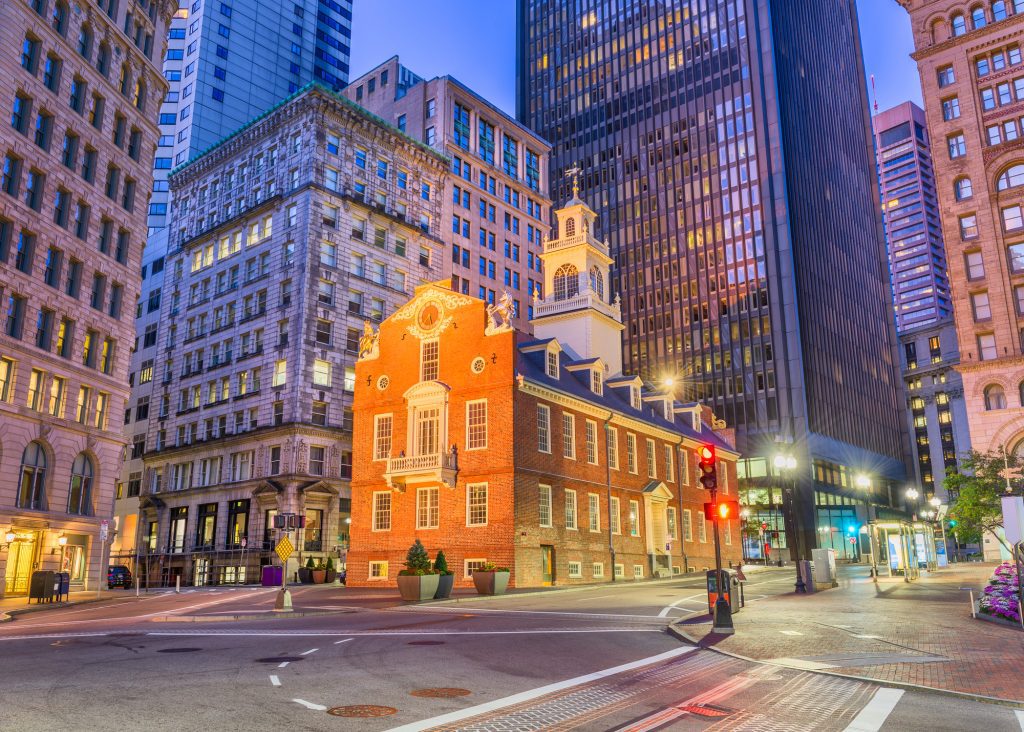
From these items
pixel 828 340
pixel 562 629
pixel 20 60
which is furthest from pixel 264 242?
pixel 828 340

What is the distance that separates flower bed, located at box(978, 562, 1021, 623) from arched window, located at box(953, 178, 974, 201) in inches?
1858

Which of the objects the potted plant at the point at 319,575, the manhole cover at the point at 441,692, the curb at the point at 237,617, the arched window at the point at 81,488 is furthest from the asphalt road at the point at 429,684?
the potted plant at the point at 319,575

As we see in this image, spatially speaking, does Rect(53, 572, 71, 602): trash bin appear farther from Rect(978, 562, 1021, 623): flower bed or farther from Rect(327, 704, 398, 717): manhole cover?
Rect(978, 562, 1021, 623): flower bed

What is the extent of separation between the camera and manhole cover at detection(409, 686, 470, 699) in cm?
1093

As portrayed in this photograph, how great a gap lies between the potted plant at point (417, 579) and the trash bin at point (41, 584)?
15.8 m

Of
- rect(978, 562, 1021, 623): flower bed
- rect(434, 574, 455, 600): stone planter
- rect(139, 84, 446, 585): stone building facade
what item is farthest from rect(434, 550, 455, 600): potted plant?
rect(139, 84, 446, 585): stone building facade

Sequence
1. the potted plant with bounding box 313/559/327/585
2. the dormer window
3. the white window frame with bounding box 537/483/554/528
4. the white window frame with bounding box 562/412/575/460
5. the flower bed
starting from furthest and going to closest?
1. the potted plant with bounding box 313/559/327/585
2. the dormer window
3. the white window frame with bounding box 562/412/575/460
4. the white window frame with bounding box 537/483/554/528
5. the flower bed

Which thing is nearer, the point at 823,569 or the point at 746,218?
the point at 823,569

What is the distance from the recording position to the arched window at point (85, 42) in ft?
150

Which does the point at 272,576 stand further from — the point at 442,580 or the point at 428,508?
the point at 442,580

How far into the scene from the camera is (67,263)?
4372cm

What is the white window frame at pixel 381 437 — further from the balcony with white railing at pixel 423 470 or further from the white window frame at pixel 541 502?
the white window frame at pixel 541 502

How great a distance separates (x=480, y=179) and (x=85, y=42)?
4283 centimetres

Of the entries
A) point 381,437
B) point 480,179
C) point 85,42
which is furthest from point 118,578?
point 480,179
